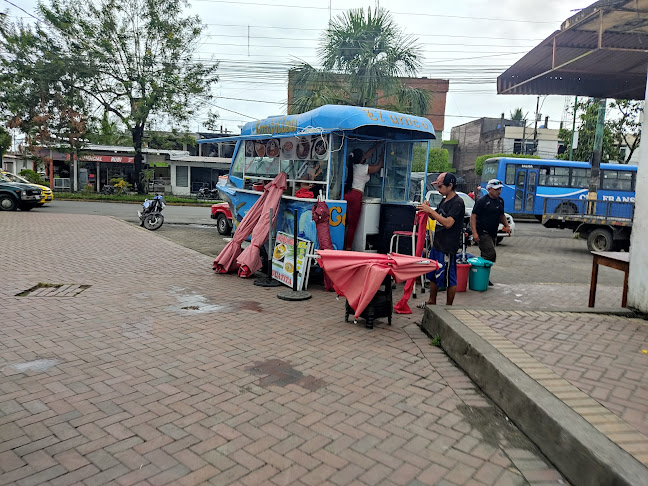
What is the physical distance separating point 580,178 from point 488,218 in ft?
58.0

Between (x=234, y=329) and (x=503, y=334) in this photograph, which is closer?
(x=503, y=334)

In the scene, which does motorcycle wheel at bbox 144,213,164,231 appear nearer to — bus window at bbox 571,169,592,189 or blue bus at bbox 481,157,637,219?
blue bus at bbox 481,157,637,219

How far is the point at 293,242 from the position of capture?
740 cm

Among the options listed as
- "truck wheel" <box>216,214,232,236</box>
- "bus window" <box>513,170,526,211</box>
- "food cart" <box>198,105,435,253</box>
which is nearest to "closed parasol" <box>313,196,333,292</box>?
"food cart" <box>198,105,435,253</box>

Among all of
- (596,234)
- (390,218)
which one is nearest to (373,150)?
(390,218)

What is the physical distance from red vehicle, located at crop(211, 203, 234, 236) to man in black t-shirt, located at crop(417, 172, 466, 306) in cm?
899

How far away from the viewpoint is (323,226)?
23.9ft

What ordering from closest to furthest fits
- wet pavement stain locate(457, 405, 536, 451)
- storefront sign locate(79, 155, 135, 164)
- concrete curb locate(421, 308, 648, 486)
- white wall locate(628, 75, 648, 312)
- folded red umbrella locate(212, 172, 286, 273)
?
concrete curb locate(421, 308, 648, 486), wet pavement stain locate(457, 405, 536, 451), white wall locate(628, 75, 648, 312), folded red umbrella locate(212, 172, 286, 273), storefront sign locate(79, 155, 135, 164)

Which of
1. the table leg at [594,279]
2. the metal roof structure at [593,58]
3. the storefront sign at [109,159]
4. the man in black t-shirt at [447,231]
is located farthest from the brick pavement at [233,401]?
the storefront sign at [109,159]

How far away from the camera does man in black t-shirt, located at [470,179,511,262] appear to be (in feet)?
25.2

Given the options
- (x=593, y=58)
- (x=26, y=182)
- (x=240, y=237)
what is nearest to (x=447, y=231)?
(x=240, y=237)

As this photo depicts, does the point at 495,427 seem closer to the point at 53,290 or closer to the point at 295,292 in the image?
the point at 295,292

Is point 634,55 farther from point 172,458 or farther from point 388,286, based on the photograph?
point 172,458

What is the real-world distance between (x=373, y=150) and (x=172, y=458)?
21.8 ft
